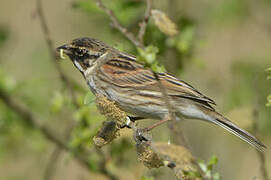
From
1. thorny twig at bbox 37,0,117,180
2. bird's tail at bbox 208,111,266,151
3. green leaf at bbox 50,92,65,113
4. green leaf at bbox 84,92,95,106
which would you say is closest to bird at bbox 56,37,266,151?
bird's tail at bbox 208,111,266,151

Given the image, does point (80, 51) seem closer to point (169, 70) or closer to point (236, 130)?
point (169, 70)

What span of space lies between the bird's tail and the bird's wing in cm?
15

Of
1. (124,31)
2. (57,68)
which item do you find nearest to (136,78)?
(57,68)

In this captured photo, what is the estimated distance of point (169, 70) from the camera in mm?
5695

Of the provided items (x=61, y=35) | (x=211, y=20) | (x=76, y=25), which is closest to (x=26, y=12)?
(x=61, y=35)

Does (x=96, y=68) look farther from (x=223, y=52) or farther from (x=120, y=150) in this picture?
(x=223, y=52)

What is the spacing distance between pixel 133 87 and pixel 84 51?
1.86ft

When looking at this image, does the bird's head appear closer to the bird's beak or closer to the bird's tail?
the bird's beak

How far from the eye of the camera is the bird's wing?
4.85m

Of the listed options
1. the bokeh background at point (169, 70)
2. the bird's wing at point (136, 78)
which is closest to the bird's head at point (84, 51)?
the bird's wing at point (136, 78)

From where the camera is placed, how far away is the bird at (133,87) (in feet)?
15.6

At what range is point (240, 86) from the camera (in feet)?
20.9

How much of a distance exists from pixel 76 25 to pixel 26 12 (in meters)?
3.65

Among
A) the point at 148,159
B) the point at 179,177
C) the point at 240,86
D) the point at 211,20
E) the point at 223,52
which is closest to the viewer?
the point at 179,177
